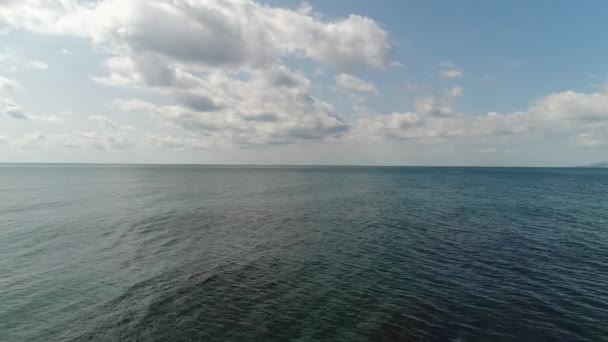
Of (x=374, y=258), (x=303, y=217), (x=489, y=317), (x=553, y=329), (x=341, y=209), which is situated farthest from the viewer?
(x=341, y=209)

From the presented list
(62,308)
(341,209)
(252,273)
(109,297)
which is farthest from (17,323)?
(341,209)

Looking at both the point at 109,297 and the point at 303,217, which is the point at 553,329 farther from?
the point at 303,217

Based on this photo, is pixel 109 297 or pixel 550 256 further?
pixel 550 256

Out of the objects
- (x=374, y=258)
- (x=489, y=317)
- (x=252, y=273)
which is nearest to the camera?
(x=489, y=317)

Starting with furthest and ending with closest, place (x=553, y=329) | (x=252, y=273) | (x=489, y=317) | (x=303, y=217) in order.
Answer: (x=303, y=217) < (x=252, y=273) < (x=489, y=317) < (x=553, y=329)

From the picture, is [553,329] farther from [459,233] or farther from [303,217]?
[303,217]

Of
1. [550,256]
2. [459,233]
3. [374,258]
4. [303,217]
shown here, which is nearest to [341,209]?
[303,217]

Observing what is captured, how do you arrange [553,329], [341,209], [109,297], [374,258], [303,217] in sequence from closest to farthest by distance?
1. [553,329]
2. [109,297]
3. [374,258]
4. [303,217]
5. [341,209]

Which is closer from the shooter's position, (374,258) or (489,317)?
(489,317)
